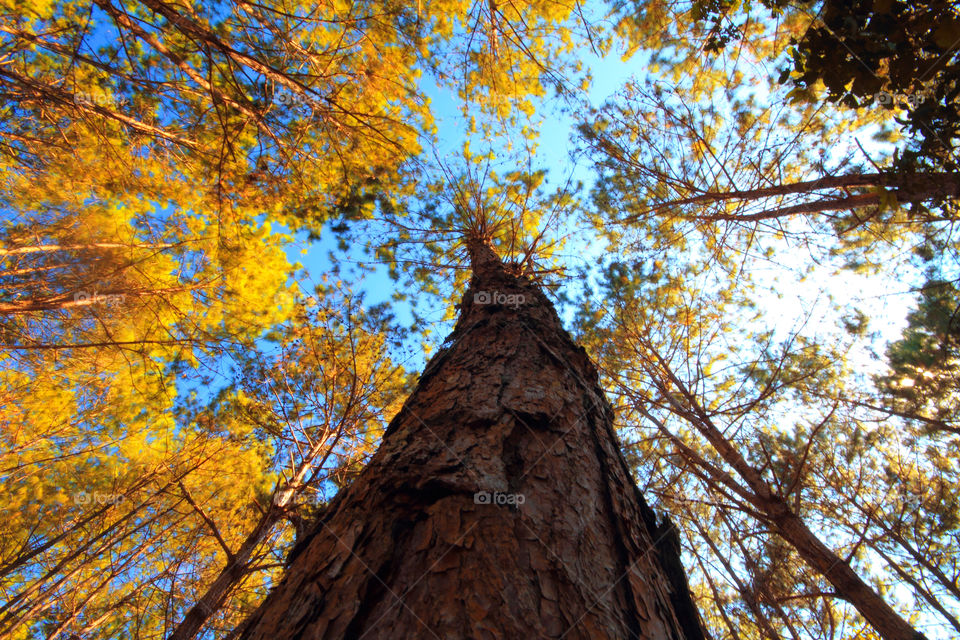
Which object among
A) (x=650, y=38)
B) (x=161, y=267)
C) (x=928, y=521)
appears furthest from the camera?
(x=161, y=267)

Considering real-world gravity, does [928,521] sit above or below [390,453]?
→ above

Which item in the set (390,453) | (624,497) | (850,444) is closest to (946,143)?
(624,497)

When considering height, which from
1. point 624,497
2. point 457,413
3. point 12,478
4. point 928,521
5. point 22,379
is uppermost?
point 22,379

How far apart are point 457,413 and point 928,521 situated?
792 cm

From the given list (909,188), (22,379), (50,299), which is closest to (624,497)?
(909,188)

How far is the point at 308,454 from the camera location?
14.8 feet

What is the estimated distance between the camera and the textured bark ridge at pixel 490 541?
0.81 m

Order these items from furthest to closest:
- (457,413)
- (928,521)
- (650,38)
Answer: (928,521) → (650,38) → (457,413)

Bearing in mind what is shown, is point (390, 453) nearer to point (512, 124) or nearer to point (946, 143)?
point (946, 143)

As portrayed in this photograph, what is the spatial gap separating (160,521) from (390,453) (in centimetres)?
634

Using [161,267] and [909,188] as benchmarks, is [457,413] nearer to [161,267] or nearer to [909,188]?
[909,188]

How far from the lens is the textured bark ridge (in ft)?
2.67

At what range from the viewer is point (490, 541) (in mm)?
954

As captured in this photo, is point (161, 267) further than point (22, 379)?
Yes
